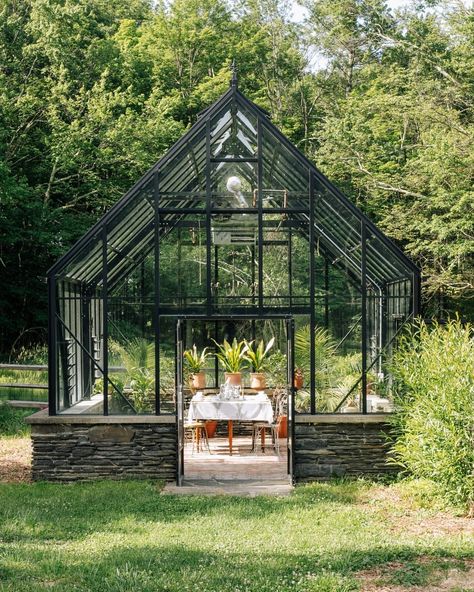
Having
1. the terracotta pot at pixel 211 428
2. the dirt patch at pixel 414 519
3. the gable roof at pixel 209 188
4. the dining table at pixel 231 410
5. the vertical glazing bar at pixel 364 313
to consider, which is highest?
the gable roof at pixel 209 188

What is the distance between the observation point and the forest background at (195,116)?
20.2 m

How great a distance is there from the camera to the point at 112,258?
11039 mm

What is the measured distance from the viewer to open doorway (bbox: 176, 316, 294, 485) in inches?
388

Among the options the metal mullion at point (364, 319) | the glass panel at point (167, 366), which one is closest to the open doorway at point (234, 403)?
the glass panel at point (167, 366)

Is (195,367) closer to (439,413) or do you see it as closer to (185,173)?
(185,173)

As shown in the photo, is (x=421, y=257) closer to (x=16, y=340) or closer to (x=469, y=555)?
(x=16, y=340)

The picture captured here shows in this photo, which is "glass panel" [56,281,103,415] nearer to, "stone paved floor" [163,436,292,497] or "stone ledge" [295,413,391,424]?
"stone paved floor" [163,436,292,497]

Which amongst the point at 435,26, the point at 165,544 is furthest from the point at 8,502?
the point at 435,26

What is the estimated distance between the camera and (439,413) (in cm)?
842

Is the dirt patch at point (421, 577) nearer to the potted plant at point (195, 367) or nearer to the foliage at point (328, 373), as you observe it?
the foliage at point (328, 373)

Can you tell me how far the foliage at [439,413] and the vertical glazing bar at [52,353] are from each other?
4.09m

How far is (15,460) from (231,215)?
14.6 feet

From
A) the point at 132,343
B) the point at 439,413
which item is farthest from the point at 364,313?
the point at 132,343

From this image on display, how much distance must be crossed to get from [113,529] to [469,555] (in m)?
3.10
